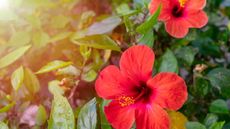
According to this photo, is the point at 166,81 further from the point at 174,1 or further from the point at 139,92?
the point at 174,1

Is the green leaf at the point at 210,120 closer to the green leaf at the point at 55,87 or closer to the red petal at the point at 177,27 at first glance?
the red petal at the point at 177,27

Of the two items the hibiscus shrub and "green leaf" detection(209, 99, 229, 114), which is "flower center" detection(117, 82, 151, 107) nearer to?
the hibiscus shrub

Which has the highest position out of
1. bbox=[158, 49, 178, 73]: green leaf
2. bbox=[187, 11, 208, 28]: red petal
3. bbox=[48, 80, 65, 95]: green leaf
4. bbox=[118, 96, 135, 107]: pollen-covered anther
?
bbox=[187, 11, 208, 28]: red petal

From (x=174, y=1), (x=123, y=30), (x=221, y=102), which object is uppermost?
(x=174, y=1)

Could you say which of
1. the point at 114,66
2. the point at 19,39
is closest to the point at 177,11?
the point at 114,66

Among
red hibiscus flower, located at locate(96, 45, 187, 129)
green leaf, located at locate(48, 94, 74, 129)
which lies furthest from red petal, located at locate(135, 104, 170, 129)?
green leaf, located at locate(48, 94, 74, 129)

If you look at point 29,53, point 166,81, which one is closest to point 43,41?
point 29,53

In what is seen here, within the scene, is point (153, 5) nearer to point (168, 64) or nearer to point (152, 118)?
point (168, 64)
